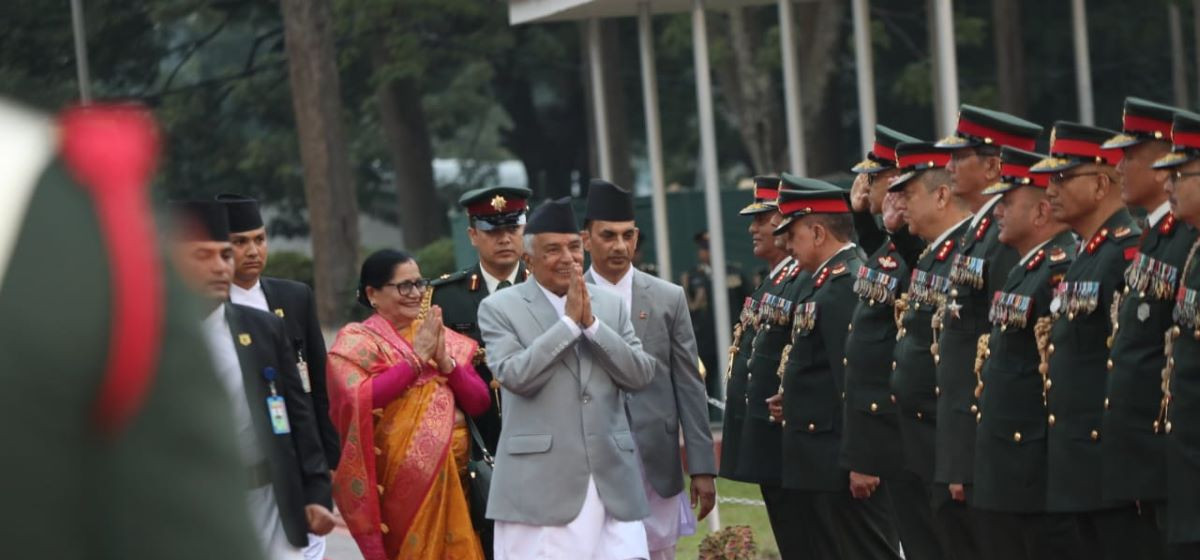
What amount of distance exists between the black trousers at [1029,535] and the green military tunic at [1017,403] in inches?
4.6

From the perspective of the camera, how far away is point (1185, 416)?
578 centimetres

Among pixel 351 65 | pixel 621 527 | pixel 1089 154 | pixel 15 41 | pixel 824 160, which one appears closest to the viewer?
pixel 1089 154

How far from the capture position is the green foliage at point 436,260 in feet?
86.6

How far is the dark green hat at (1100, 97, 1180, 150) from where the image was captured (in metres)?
6.39

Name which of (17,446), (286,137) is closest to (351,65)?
(286,137)

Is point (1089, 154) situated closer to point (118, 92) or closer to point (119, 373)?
point (119, 373)

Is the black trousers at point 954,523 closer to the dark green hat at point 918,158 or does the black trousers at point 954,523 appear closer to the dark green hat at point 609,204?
the dark green hat at point 918,158

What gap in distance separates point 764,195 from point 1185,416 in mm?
4687

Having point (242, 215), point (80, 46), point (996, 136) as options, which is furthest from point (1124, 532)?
point (80, 46)

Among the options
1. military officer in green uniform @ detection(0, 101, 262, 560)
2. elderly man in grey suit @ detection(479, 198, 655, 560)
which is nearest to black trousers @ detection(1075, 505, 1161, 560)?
elderly man in grey suit @ detection(479, 198, 655, 560)

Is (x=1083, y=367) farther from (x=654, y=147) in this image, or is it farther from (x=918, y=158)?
(x=654, y=147)

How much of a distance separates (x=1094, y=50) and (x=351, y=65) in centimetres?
1313

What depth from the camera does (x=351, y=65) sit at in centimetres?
3428

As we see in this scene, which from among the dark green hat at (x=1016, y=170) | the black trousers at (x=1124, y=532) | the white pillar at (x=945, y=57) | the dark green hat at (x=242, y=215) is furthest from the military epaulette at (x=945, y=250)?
the white pillar at (x=945, y=57)
